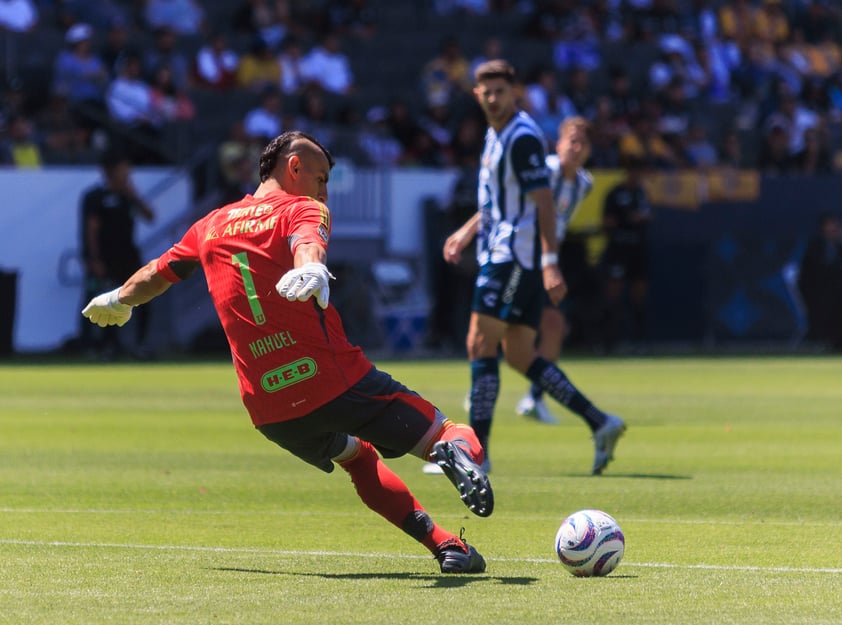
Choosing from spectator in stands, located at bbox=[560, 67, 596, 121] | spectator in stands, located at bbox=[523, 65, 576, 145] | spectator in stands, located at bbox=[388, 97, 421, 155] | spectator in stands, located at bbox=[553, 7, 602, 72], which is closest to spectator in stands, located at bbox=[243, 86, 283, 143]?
spectator in stands, located at bbox=[388, 97, 421, 155]

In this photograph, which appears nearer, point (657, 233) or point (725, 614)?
point (725, 614)

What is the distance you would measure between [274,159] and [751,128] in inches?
960

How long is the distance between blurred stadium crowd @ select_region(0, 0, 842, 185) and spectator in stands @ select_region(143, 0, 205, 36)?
2 cm

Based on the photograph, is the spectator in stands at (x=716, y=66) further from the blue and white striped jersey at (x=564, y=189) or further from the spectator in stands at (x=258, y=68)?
the blue and white striped jersey at (x=564, y=189)

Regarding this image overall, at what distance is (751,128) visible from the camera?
30438 millimetres

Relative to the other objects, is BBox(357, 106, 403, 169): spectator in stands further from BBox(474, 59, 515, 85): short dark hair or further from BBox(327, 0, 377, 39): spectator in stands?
A: BBox(474, 59, 515, 85): short dark hair

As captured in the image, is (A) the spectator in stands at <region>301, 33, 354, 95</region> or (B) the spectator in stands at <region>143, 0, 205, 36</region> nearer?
(B) the spectator in stands at <region>143, 0, 205, 36</region>

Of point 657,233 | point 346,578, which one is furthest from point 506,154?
point 657,233

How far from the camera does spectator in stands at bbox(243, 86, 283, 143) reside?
1012 inches

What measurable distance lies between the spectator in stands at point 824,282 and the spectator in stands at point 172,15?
10639 mm

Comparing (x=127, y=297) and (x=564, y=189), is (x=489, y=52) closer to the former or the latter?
(x=564, y=189)

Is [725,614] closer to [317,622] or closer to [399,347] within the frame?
[317,622]

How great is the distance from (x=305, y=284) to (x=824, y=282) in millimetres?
22256

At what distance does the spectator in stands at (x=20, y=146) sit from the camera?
24859 mm
